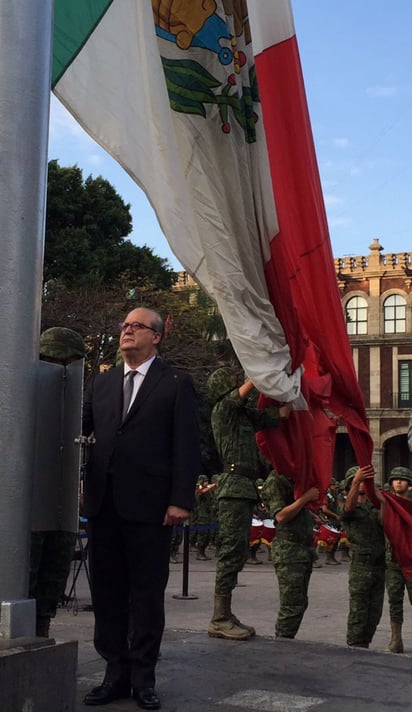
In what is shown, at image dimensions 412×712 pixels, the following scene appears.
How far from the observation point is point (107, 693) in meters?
3.97

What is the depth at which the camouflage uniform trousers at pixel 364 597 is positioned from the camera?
6914mm

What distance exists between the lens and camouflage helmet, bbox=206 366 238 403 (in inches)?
234

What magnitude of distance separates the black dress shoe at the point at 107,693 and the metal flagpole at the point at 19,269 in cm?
73

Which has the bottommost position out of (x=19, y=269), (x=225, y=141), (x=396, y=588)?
(x=396, y=588)

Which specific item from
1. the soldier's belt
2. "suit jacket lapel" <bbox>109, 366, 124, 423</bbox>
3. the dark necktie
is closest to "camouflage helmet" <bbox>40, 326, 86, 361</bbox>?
"suit jacket lapel" <bbox>109, 366, 124, 423</bbox>

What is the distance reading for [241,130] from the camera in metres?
5.65

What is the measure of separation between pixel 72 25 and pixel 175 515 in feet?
11.1

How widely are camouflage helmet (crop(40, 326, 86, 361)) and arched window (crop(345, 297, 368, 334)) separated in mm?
46500

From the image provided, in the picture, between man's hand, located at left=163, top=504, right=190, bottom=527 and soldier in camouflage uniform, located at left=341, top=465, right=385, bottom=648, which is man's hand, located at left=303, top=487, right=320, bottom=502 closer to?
soldier in camouflage uniform, located at left=341, top=465, right=385, bottom=648

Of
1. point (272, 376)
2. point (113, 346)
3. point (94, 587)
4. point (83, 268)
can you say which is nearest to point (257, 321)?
point (272, 376)

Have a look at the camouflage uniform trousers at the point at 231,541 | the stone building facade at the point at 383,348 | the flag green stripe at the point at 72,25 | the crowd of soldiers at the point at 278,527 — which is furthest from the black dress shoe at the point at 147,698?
the stone building facade at the point at 383,348

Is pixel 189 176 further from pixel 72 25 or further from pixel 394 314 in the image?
pixel 394 314

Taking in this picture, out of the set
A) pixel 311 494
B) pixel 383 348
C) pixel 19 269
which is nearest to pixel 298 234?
pixel 311 494

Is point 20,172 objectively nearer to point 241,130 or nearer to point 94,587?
point 94,587
